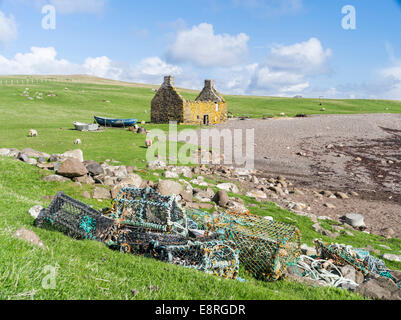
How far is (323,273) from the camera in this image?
27.4 feet

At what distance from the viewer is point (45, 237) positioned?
7.17 meters

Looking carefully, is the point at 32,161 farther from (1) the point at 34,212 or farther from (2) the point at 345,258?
(2) the point at 345,258

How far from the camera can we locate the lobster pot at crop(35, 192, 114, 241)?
25.6 ft

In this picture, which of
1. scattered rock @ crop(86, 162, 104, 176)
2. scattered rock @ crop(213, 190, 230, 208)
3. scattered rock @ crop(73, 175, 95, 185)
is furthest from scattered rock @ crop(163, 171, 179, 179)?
scattered rock @ crop(73, 175, 95, 185)

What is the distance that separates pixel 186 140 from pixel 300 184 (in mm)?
15309

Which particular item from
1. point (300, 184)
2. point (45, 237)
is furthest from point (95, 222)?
point (300, 184)

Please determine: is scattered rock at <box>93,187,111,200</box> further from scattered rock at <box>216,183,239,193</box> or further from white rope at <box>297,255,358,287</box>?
white rope at <box>297,255,358,287</box>

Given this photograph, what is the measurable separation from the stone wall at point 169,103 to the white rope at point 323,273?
128ft

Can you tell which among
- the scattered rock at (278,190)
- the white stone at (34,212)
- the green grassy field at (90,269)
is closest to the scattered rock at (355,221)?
the green grassy field at (90,269)

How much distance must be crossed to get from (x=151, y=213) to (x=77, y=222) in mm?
2417

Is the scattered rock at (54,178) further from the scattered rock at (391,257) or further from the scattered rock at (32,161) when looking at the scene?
the scattered rock at (391,257)

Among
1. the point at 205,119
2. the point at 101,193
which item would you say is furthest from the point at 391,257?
the point at 205,119

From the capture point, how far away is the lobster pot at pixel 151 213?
881cm

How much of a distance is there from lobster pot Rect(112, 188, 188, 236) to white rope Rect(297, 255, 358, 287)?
3451mm
